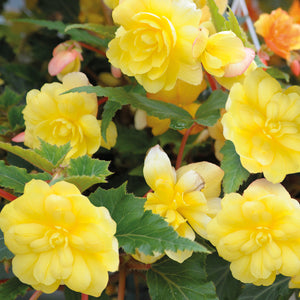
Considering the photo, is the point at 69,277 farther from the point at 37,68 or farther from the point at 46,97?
the point at 37,68

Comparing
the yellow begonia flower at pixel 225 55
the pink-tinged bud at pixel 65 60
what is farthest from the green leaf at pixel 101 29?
the yellow begonia flower at pixel 225 55

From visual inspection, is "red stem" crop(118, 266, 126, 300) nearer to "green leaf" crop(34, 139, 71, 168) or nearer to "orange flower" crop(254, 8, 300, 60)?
"green leaf" crop(34, 139, 71, 168)

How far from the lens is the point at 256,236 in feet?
1.18

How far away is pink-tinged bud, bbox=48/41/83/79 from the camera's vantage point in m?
0.51

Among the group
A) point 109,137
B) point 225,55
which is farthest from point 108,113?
point 225,55

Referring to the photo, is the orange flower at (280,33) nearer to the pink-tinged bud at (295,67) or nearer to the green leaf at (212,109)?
the pink-tinged bud at (295,67)

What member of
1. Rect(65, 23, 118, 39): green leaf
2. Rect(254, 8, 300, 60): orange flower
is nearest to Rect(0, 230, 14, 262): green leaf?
Rect(65, 23, 118, 39): green leaf

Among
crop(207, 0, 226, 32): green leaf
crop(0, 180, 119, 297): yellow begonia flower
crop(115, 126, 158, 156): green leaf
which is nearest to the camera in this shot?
crop(0, 180, 119, 297): yellow begonia flower

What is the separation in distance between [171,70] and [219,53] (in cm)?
5

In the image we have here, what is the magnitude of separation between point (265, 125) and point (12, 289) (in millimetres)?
308

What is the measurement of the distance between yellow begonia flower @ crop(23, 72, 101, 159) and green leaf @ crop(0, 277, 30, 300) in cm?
15

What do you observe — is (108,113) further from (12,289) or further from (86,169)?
(12,289)

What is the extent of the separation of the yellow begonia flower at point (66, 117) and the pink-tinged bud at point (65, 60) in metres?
0.05

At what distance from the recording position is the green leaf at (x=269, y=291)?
0.50m
